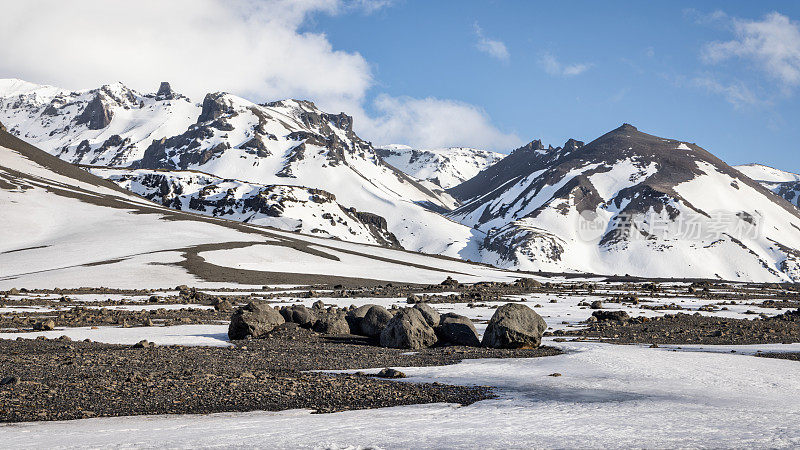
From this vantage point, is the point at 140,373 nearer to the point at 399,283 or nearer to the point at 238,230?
the point at 399,283

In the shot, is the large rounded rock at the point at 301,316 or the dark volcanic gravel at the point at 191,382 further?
the large rounded rock at the point at 301,316

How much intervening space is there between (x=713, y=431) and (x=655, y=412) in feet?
6.68

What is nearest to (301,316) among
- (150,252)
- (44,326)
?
(44,326)

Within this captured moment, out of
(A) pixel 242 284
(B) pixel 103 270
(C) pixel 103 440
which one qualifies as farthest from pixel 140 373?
(B) pixel 103 270

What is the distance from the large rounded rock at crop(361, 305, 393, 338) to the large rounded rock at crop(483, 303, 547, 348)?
6286 mm

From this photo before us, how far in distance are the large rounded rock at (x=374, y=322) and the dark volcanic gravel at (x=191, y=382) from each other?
637 centimetres

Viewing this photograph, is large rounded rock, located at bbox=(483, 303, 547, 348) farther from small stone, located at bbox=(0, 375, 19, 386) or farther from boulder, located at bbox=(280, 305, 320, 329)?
small stone, located at bbox=(0, 375, 19, 386)

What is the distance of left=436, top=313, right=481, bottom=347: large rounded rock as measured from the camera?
27500mm

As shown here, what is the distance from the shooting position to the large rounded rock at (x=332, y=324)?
32094mm

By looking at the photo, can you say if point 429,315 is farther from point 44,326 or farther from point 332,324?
point 44,326

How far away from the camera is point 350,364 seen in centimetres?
2167

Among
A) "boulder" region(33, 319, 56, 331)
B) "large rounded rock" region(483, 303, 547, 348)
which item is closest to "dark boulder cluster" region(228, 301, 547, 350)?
"large rounded rock" region(483, 303, 547, 348)

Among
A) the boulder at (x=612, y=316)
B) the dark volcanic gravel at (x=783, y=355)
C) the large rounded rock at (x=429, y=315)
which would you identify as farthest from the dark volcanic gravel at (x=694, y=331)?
the large rounded rock at (x=429, y=315)

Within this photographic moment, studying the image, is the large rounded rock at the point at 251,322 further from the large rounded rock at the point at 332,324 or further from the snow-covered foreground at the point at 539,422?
the snow-covered foreground at the point at 539,422
